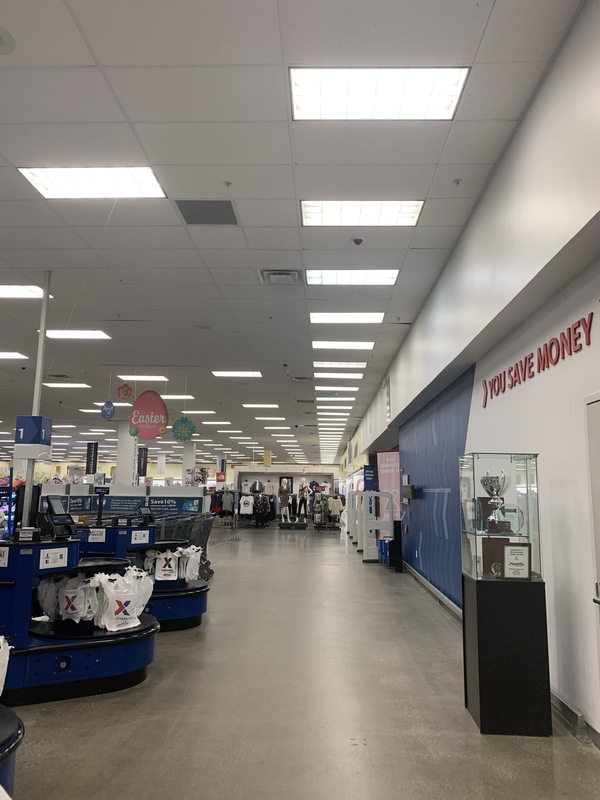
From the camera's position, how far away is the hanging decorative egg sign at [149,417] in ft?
33.7

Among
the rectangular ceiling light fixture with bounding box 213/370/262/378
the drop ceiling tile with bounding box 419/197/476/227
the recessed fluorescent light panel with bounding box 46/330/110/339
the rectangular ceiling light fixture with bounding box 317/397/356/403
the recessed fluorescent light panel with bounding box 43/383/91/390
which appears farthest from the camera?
the rectangular ceiling light fixture with bounding box 317/397/356/403

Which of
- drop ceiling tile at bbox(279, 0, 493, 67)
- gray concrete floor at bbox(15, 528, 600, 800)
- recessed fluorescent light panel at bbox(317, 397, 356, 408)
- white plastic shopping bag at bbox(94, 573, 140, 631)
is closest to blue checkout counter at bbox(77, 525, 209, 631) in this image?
gray concrete floor at bbox(15, 528, 600, 800)

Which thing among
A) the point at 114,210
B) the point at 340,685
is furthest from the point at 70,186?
the point at 340,685

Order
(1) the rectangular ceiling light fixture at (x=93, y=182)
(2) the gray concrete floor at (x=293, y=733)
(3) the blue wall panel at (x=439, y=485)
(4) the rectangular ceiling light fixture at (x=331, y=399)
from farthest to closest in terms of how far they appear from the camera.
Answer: (4) the rectangular ceiling light fixture at (x=331, y=399) < (3) the blue wall panel at (x=439, y=485) < (1) the rectangular ceiling light fixture at (x=93, y=182) < (2) the gray concrete floor at (x=293, y=733)

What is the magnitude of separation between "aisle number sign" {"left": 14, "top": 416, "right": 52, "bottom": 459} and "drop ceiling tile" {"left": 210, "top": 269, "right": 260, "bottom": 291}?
2.48 meters

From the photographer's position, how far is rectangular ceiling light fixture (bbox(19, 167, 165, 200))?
445 cm

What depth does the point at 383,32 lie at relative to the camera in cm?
299

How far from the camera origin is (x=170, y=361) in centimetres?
1081

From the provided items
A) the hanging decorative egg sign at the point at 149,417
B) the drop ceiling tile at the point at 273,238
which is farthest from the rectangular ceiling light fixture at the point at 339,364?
the drop ceiling tile at the point at 273,238

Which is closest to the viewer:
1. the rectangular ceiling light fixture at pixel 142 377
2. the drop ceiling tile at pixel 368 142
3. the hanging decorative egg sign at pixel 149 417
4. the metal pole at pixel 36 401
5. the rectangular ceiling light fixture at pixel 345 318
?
the drop ceiling tile at pixel 368 142

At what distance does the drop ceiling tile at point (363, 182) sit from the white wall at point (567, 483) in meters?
1.46

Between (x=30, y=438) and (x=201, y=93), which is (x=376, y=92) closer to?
(x=201, y=93)

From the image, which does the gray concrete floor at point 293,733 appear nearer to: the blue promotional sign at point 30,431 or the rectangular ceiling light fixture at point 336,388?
the blue promotional sign at point 30,431

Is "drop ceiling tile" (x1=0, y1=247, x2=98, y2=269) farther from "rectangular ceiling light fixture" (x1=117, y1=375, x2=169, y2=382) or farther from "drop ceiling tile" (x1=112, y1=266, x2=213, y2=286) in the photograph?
"rectangular ceiling light fixture" (x1=117, y1=375, x2=169, y2=382)
